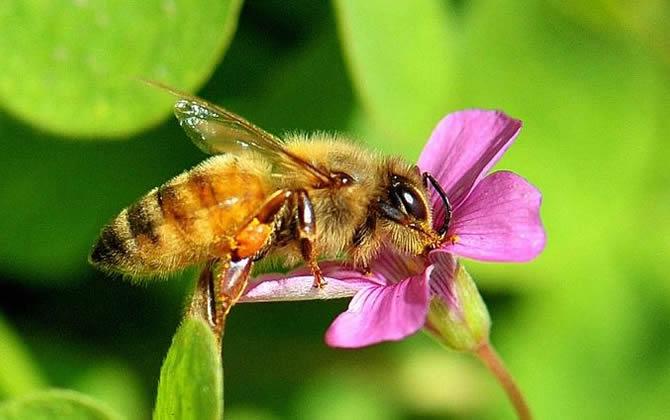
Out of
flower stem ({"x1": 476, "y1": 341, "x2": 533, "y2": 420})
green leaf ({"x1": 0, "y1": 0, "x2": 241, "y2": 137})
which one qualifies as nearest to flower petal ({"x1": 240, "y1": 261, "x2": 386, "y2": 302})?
flower stem ({"x1": 476, "y1": 341, "x2": 533, "y2": 420})

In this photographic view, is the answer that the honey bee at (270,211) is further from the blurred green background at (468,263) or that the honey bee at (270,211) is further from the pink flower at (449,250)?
the blurred green background at (468,263)

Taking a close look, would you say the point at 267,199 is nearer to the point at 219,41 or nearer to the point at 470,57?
the point at 219,41

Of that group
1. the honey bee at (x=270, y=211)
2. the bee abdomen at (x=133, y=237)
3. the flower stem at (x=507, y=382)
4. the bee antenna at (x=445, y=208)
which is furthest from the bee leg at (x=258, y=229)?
the flower stem at (x=507, y=382)

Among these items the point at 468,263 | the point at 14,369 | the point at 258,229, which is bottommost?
the point at 14,369

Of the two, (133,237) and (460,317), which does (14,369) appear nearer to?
(133,237)

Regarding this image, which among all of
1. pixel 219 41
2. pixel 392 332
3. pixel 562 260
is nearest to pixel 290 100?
pixel 219 41

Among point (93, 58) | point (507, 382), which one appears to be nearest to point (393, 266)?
point (507, 382)

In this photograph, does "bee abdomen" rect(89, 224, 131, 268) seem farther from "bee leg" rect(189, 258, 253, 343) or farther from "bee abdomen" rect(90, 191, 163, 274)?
"bee leg" rect(189, 258, 253, 343)
